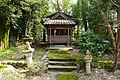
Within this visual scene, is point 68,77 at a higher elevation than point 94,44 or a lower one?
lower

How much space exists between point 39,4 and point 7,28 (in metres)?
5.03

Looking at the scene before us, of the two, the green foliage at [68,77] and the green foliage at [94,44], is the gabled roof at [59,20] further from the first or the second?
the green foliage at [68,77]

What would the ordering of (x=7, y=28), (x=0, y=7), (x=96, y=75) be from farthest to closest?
(x=7, y=28), (x=0, y=7), (x=96, y=75)

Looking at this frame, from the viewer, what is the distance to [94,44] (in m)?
14.1

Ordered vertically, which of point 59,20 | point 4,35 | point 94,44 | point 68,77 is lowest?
point 68,77

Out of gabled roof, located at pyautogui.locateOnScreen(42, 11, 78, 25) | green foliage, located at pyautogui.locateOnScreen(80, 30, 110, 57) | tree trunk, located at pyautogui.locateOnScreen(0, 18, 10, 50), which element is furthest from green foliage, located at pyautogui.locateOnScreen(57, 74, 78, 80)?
gabled roof, located at pyautogui.locateOnScreen(42, 11, 78, 25)

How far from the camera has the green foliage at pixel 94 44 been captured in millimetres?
13766

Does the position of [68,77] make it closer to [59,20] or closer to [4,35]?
[4,35]

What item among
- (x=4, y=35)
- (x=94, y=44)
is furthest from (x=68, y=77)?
(x=4, y=35)

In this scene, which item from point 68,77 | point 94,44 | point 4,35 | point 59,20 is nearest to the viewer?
point 68,77

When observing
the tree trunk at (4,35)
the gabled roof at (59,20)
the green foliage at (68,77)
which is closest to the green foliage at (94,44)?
the green foliage at (68,77)

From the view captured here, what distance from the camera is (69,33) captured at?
72.6ft

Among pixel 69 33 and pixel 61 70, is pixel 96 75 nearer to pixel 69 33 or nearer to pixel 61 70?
pixel 61 70

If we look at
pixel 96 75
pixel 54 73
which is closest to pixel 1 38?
pixel 54 73
